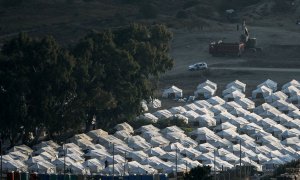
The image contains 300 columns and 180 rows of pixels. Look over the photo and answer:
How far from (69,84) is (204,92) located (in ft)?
63.3

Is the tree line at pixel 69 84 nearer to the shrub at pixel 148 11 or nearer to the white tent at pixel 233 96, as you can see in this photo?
the white tent at pixel 233 96

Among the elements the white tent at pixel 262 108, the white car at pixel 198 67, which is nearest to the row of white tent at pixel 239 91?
the white tent at pixel 262 108

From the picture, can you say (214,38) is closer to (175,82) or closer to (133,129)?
(175,82)

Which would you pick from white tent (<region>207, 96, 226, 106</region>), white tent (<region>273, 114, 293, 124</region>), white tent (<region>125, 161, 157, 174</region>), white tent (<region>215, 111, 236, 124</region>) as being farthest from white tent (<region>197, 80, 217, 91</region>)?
white tent (<region>125, 161, 157, 174</region>)

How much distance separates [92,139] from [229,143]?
7925mm

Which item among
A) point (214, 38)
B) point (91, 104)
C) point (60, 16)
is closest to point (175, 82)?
point (214, 38)

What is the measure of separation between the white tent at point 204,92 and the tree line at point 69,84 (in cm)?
681

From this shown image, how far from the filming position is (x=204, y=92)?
120438 millimetres

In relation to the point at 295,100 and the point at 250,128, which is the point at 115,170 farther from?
the point at 295,100

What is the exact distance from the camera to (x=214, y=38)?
142 meters

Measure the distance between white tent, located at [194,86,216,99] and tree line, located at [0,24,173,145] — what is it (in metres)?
6.81

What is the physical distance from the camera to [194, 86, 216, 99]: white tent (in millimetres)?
120062

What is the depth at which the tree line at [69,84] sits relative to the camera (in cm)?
10044

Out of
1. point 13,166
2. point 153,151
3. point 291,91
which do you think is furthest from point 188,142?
point 291,91
